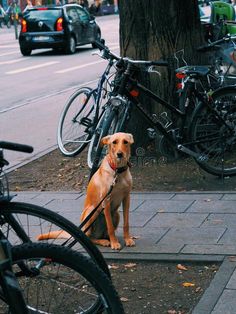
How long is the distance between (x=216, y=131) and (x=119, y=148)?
228 centimetres

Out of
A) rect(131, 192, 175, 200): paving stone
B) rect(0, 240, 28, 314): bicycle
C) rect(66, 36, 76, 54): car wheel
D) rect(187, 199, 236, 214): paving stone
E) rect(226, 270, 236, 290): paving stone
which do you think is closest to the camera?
rect(0, 240, 28, 314): bicycle

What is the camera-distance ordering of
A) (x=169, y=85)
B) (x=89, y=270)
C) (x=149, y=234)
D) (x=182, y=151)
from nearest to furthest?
(x=89, y=270)
(x=149, y=234)
(x=182, y=151)
(x=169, y=85)

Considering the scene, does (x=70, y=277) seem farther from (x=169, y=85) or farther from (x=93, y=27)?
(x=93, y=27)

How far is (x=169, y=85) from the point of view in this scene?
7.85m

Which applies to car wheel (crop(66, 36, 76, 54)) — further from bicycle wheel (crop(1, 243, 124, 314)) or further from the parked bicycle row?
bicycle wheel (crop(1, 243, 124, 314))

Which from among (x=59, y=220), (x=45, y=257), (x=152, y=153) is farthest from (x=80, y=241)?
(x=152, y=153)

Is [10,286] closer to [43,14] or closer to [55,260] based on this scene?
[55,260]

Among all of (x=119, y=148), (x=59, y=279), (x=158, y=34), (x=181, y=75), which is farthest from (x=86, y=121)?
(x=59, y=279)

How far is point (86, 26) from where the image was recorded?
89.4 ft

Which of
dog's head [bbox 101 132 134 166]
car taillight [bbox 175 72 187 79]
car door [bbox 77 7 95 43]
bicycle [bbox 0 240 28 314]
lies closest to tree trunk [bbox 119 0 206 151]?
car taillight [bbox 175 72 187 79]

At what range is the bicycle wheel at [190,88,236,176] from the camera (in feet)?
23.2

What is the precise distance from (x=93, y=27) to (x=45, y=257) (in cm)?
2543

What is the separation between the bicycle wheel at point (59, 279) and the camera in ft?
10.2

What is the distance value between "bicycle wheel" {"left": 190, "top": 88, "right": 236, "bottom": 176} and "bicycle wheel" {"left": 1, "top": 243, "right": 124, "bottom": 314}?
3757 millimetres
